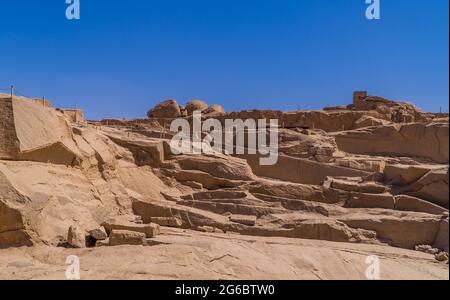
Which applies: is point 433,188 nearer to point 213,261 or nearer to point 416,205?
point 416,205

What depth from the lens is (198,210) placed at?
10.9m

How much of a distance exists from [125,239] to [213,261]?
5.61 feet

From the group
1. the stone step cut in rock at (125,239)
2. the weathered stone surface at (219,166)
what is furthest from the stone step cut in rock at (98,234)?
the weathered stone surface at (219,166)

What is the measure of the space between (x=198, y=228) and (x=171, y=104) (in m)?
15.9

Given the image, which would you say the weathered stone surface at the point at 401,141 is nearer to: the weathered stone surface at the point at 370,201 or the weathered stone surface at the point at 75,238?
the weathered stone surface at the point at 370,201

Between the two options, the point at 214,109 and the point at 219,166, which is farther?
the point at 214,109

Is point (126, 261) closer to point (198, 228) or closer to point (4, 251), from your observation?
point (4, 251)

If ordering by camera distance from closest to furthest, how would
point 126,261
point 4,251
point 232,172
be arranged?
1. point 126,261
2. point 4,251
3. point 232,172

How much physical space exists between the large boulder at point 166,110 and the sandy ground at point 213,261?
16.3 m

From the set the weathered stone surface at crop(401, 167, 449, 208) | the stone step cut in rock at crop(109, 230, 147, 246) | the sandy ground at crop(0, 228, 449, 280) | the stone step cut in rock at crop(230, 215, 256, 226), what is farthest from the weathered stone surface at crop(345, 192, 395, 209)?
the stone step cut in rock at crop(109, 230, 147, 246)

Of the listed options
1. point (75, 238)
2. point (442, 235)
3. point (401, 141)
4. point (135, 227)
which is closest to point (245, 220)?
point (135, 227)

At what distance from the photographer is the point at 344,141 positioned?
19047 millimetres

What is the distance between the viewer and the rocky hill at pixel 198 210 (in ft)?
24.7
